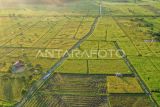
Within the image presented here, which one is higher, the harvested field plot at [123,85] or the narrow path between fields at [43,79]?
the narrow path between fields at [43,79]

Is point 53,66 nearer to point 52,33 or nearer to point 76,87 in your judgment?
point 76,87

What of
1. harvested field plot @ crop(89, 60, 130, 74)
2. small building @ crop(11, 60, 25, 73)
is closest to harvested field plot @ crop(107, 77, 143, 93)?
harvested field plot @ crop(89, 60, 130, 74)

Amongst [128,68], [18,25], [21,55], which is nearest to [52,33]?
[18,25]

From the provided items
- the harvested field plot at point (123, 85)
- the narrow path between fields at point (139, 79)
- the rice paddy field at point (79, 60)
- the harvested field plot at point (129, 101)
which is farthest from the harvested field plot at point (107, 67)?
the harvested field plot at point (129, 101)

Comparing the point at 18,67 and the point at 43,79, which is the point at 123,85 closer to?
the point at 43,79

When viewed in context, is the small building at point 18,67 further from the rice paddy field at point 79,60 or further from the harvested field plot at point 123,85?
the harvested field plot at point 123,85

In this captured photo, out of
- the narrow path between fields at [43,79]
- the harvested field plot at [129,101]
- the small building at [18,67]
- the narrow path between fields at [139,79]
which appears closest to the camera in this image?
the harvested field plot at [129,101]

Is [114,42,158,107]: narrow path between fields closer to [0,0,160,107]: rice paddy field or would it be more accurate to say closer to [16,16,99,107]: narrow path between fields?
[0,0,160,107]: rice paddy field

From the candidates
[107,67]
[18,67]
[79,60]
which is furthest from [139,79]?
[18,67]
